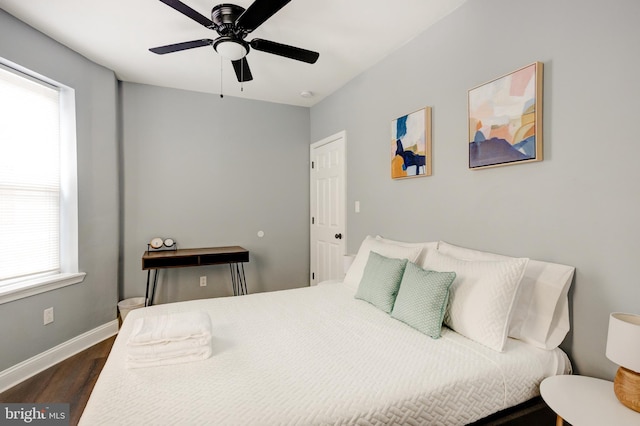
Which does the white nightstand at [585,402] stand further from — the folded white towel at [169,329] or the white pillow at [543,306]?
the folded white towel at [169,329]

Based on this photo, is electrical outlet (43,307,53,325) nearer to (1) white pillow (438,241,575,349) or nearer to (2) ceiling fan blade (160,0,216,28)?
(2) ceiling fan blade (160,0,216,28)

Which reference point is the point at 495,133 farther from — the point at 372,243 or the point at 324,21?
the point at 324,21

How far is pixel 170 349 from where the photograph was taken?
1374 mm

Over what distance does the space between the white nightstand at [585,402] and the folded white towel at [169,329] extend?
1461mm

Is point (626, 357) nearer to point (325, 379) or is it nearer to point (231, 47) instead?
point (325, 379)

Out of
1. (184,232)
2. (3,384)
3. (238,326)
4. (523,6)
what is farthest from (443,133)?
(3,384)

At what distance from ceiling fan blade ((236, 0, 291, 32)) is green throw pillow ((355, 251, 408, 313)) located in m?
1.64

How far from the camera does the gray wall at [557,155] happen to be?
1.38 metres

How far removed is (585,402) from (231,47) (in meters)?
2.52

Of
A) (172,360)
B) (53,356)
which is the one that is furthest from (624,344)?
(53,356)

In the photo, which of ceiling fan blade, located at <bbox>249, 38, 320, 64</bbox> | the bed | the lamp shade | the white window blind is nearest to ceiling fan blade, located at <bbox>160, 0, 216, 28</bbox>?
ceiling fan blade, located at <bbox>249, 38, 320, 64</bbox>

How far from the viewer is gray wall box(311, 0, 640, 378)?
1.38 meters

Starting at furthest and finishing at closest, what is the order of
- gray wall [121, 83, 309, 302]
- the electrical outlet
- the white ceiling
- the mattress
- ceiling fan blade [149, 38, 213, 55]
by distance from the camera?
gray wall [121, 83, 309, 302] → the electrical outlet → the white ceiling → ceiling fan blade [149, 38, 213, 55] → the mattress

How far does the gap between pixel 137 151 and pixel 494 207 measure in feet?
11.6
